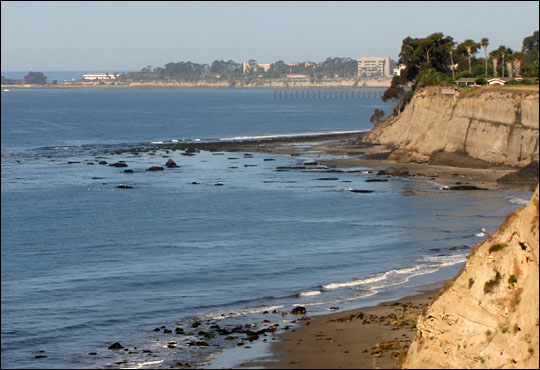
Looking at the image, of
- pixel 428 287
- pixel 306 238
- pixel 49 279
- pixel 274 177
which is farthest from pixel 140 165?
pixel 428 287

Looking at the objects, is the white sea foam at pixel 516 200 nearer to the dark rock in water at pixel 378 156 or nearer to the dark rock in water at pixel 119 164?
the dark rock in water at pixel 378 156

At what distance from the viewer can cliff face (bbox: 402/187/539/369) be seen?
68.4ft

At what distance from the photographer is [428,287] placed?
41000mm

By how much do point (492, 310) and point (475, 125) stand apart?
7325cm

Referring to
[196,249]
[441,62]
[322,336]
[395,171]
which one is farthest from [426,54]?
[322,336]

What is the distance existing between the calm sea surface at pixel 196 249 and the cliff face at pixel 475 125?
12.8 meters

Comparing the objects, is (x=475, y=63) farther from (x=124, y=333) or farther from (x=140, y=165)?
(x=124, y=333)

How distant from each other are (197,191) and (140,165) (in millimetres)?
23108

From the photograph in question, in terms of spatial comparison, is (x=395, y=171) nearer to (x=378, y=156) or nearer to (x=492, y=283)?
(x=378, y=156)

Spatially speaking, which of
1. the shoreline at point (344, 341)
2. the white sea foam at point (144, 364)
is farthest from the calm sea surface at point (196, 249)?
the shoreline at point (344, 341)

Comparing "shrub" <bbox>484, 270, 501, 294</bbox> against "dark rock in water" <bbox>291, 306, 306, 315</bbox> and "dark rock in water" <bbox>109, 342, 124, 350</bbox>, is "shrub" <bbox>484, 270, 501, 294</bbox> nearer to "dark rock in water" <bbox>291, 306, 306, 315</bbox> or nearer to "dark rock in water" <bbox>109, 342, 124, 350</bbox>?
"dark rock in water" <bbox>109, 342, 124, 350</bbox>

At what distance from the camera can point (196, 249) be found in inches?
2085

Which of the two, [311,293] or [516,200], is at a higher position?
[516,200]

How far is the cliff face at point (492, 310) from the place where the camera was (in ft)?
68.4
